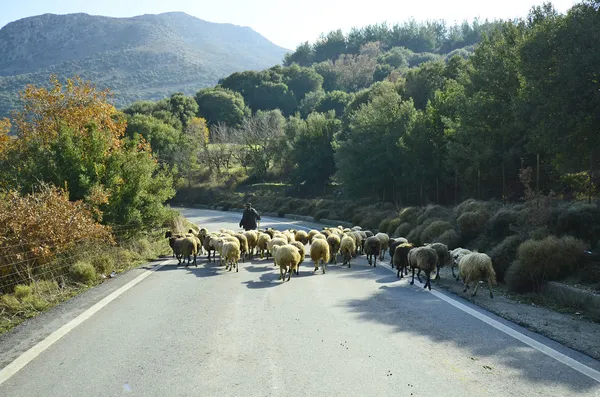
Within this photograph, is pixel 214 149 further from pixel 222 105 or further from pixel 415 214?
pixel 415 214

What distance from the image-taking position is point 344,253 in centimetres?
1725

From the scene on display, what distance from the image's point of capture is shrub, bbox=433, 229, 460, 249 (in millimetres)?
17125

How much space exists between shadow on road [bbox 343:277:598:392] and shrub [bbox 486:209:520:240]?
5.30m

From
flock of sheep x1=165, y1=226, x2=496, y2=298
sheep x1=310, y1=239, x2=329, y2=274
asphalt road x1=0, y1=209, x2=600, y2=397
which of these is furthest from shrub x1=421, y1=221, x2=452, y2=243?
asphalt road x1=0, y1=209, x2=600, y2=397

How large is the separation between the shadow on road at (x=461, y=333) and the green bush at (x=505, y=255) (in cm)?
250

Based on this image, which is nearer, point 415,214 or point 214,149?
point 415,214

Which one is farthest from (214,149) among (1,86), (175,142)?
(1,86)

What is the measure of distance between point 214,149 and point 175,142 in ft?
17.0

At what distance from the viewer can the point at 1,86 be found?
126062 mm

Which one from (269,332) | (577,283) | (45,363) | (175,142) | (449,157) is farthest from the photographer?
(175,142)

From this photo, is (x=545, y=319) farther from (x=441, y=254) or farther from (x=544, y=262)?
(x=441, y=254)

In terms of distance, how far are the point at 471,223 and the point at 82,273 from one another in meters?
11.7

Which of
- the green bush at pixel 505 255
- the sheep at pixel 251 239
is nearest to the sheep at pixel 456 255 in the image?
the green bush at pixel 505 255

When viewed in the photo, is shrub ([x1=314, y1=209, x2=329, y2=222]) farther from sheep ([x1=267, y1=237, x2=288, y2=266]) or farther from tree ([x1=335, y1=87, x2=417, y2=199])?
sheep ([x1=267, y1=237, x2=288, y2=266])
